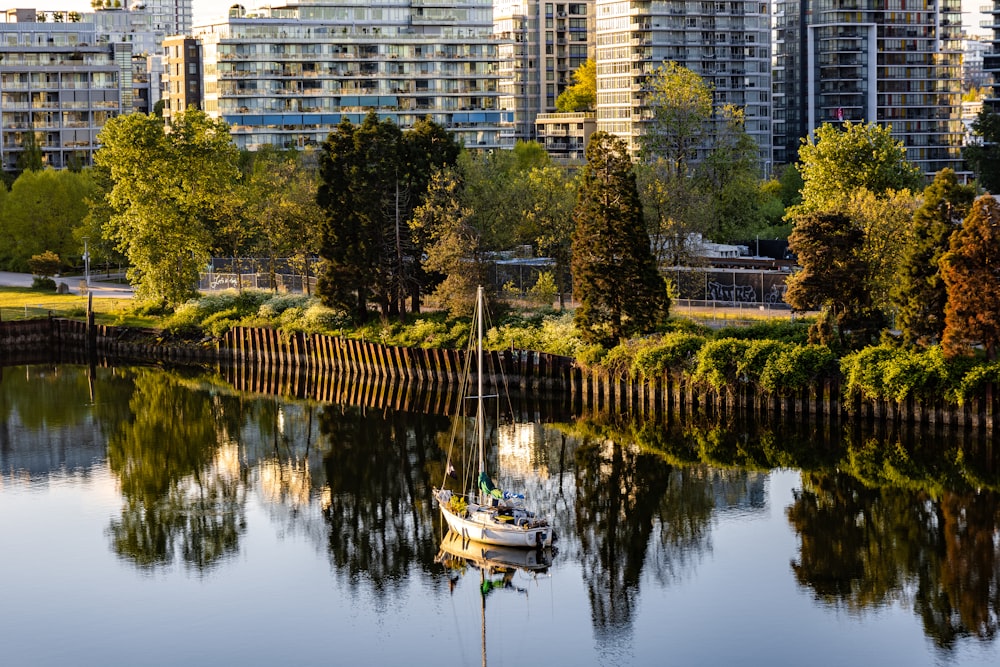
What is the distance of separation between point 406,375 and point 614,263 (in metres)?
16.2

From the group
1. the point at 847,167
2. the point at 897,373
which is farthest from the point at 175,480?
the point at 847,167

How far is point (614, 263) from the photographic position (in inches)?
3583

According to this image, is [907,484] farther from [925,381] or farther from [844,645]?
[844,645]

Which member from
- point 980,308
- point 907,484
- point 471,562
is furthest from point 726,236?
point 471,562

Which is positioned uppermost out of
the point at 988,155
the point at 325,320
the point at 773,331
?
the point at 988,155

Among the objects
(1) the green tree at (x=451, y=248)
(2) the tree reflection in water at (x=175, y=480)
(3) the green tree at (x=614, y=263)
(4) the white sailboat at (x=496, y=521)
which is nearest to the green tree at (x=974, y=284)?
(3) the green tree at (x=614, y=263)

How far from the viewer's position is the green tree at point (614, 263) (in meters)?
90.6

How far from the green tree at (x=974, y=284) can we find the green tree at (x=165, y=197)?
194ft

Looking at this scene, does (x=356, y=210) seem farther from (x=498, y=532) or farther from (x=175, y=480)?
(x=498, y=532)

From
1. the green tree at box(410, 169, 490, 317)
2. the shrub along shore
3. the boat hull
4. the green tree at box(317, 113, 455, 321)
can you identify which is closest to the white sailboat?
the boat hull

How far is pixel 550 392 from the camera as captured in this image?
92562mm

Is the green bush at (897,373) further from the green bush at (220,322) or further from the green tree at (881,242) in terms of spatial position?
the green bush at (220,322)

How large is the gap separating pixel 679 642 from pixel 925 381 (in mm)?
Answer: 31659

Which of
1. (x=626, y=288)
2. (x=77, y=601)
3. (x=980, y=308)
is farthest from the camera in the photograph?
(x=626, y=288)
